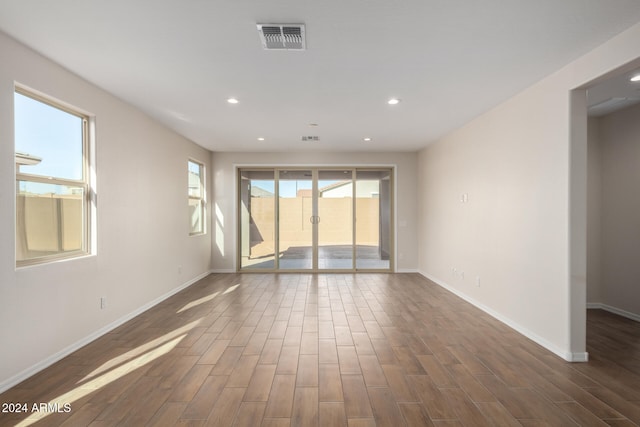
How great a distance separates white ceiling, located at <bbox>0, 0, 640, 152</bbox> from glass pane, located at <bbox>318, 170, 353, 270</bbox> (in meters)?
2.77

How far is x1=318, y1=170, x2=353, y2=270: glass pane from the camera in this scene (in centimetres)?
681

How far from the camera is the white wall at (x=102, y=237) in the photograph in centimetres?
233

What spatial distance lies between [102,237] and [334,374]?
277 cm

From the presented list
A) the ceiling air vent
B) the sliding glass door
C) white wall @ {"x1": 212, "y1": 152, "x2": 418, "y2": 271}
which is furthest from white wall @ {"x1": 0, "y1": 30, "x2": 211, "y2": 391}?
the ceiling air vent

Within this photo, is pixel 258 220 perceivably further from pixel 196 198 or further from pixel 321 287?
pixel 321 287

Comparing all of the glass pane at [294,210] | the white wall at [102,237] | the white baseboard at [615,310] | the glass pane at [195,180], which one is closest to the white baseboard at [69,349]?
the white wall at [102,237]

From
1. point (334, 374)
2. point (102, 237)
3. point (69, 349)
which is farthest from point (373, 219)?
point (69, 349)

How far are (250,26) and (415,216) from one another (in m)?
5.44

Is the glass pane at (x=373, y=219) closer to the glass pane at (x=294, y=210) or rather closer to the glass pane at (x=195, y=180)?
the glass pane at (x=294, y=210)

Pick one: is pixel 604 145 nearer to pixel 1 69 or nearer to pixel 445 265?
pixel 445 265

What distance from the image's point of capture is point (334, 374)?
2.50 meters

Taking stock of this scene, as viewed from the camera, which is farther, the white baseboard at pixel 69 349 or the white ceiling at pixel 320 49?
the white baseboard at pixel 69 349

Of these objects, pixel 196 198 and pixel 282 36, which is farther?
pixel 196 198

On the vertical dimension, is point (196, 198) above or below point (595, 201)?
above
